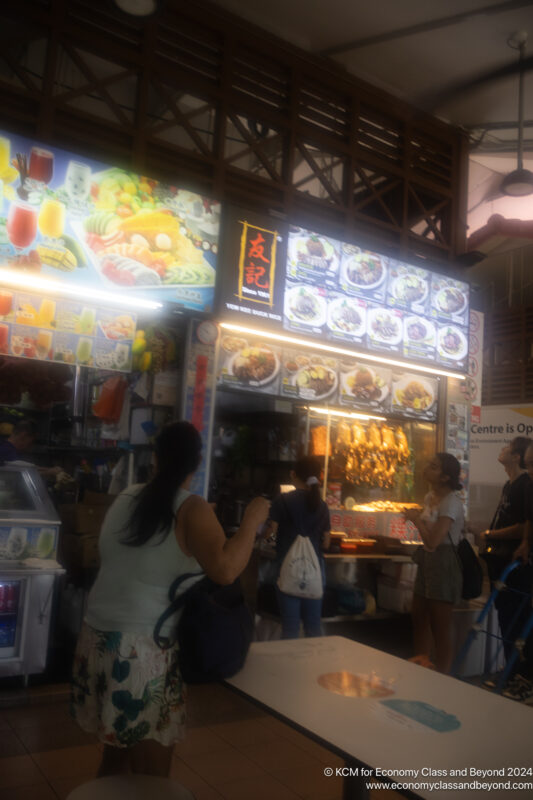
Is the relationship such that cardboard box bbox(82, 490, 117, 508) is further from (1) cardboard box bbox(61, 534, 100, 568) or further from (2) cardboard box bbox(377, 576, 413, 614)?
(2) cardboard box bbox(377, 576, 413, 614)

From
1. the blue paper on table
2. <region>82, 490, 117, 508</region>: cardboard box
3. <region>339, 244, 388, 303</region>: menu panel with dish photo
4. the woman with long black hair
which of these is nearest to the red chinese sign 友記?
<region>339, 244, 388, 303</region>: menu panel with dish photo

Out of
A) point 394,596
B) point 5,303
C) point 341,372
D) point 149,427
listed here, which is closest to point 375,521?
point 394,596

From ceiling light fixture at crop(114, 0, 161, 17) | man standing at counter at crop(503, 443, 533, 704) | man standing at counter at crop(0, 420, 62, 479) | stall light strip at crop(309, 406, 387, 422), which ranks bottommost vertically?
Answer: man standing at counter at crop(503, 443, 533, 704)

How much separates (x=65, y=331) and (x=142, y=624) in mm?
3056

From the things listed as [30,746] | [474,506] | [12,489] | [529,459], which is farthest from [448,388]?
[474,506]

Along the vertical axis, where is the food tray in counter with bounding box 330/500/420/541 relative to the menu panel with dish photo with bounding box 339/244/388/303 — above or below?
below

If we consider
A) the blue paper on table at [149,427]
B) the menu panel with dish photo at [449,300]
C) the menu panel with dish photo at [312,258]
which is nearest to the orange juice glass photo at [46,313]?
the blue paper on table at [149,427]

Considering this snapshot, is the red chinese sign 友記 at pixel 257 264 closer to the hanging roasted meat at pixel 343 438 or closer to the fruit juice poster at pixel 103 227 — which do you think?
the fruit juice poster at pixel 103 227

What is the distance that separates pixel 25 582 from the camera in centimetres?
420

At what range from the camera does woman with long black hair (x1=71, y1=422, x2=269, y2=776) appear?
7.00ft

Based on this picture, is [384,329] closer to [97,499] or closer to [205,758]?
[97,499]

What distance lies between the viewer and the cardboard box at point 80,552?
471cm

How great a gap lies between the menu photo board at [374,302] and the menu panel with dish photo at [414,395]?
0.29 meters

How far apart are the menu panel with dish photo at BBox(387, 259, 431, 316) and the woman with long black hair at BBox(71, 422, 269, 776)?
15.0 feet
